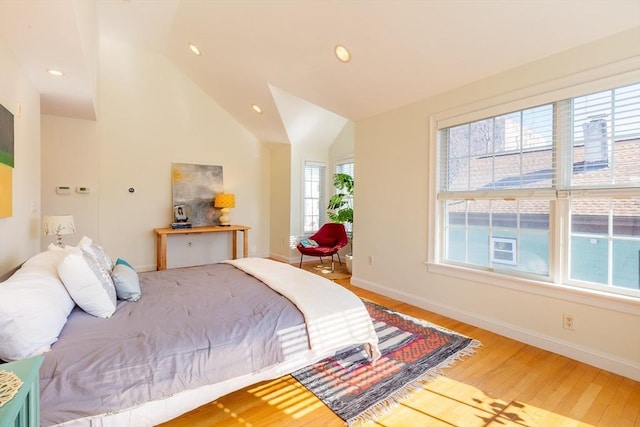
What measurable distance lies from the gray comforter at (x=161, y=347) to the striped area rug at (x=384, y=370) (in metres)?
0.40

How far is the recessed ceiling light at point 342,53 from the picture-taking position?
3.02 meters

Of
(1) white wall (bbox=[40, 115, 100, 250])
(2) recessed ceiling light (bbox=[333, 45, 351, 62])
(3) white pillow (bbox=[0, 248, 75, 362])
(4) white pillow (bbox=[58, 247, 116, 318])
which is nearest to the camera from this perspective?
(3) white pillow (bbox=[0, 248, 75, 362])

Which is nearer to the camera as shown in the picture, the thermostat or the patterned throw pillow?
the patterned throw pillow

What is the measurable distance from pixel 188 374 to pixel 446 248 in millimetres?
2708

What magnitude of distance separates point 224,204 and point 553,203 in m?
4.48

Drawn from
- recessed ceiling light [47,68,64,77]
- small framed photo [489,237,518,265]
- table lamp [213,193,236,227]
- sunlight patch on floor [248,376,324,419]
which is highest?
recessed ceiling light [47,68,64,77]

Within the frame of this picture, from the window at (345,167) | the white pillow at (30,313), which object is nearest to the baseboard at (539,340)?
the window at (345,167)

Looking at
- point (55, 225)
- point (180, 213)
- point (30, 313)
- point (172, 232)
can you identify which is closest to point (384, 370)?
point (30, 313)

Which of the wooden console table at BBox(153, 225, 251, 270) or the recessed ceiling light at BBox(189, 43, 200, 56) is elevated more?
the recessed ceiling light at BBox(189, 43, 200, 56)

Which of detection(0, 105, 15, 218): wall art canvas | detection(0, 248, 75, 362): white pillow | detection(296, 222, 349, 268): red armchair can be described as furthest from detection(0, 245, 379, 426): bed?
detection(296, 222, 349, 268): red armchair

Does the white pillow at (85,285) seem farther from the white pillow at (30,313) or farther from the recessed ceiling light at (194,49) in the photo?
the recessed ceiling light at (194,49)

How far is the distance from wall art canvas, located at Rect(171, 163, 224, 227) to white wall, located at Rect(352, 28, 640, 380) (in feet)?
8.71

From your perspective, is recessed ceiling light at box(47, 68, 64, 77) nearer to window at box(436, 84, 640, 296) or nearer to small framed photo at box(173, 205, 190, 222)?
small framed photo at box(173, 205, 190, 222)

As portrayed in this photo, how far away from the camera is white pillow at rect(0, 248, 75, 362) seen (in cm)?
127
